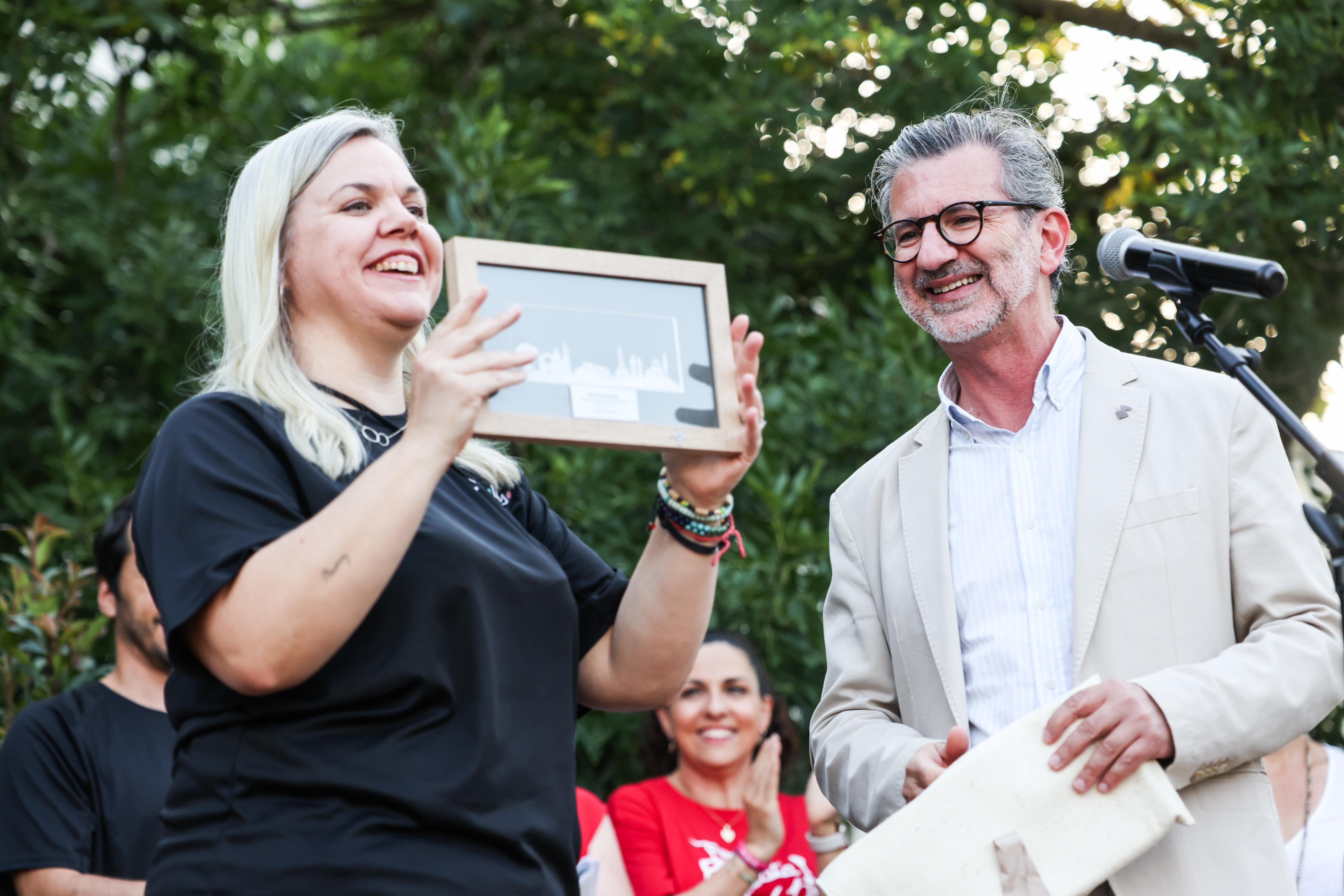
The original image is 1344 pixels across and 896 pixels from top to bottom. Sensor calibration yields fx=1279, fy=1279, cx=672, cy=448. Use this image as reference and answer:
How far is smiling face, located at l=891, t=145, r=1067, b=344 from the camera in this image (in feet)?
9.21

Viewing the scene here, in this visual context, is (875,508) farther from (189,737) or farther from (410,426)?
(189,737)

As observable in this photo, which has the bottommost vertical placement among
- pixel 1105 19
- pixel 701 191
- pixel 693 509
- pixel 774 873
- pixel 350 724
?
pixel 774 873

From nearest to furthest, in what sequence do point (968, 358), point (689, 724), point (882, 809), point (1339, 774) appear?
point (882, 809)
point (968, 358)
point (1339, 774)
point (689, 724)

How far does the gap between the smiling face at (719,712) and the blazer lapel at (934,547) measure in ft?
6.42

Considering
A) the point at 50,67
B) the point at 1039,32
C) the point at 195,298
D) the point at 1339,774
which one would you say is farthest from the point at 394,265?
the point at 1039,32

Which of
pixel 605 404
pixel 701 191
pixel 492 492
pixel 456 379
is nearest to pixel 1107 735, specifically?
pixel 605 404

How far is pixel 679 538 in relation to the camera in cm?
219

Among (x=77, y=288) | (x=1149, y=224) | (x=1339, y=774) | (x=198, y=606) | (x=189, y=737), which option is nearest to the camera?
(x=198, y=606)

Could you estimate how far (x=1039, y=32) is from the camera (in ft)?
21.5

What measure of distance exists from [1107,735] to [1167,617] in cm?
34

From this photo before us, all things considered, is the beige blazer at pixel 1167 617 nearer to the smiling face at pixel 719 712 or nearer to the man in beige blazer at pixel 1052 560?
the man in beige blazer at pixel 1052 560

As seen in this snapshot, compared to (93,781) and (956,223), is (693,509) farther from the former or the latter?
(93,781)

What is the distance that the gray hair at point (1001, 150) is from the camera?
9.58 feet

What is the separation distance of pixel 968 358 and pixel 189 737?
5.91 feet
